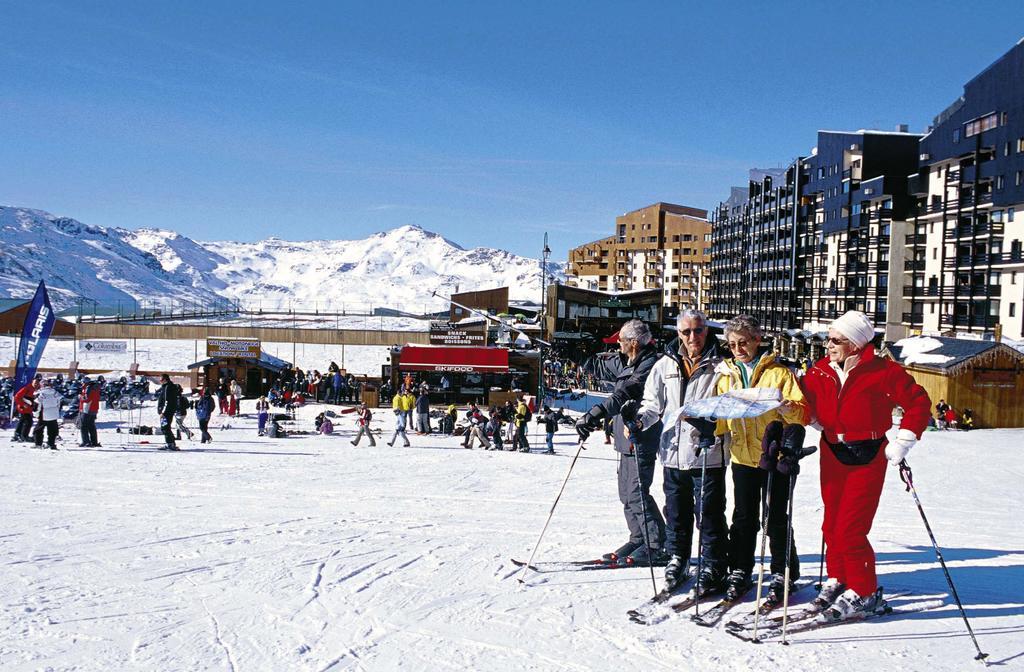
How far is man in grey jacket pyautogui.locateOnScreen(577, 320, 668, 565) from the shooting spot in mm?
5188

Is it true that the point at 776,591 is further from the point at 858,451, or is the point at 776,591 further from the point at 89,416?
the point at 89,416

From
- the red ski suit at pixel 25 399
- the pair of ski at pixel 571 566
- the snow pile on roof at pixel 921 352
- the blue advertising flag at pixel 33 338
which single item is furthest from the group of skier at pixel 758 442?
the snow pile on roof at pixel 921 352

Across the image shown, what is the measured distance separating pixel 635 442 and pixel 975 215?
4371cm

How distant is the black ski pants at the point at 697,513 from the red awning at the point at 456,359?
21753 mm

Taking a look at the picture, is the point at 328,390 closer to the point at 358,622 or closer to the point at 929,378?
the point at 929,378

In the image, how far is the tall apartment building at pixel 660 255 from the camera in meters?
94.5

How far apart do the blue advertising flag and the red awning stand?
1139cm

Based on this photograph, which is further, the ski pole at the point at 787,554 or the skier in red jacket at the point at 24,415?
the skier in red jacket at the point at 24,415

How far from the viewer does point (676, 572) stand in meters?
4.98

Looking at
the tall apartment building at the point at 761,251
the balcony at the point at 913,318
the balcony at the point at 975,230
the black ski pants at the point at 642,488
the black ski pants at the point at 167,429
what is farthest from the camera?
the tall apartment building at the point at 761,251

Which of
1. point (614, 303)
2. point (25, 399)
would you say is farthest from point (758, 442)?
point (614, 303)

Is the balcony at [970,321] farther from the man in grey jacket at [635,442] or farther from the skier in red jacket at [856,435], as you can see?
the skier in red jacket at [856,435]

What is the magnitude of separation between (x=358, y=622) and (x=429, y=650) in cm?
64

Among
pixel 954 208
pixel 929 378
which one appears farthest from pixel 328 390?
pixel 954 208
